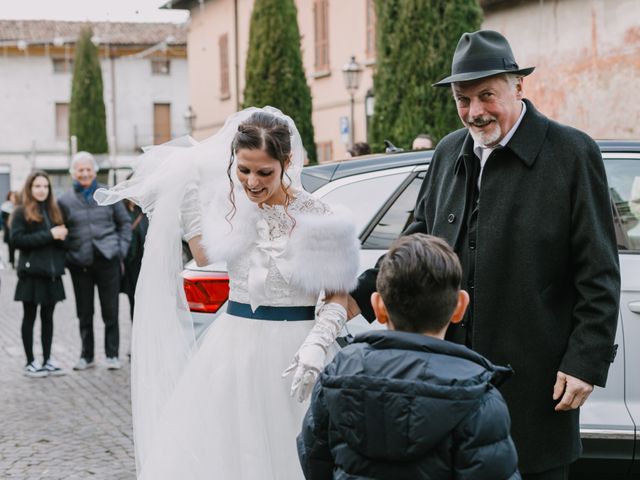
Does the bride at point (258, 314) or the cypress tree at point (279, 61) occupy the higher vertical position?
the cypress tree at point (279, 61)

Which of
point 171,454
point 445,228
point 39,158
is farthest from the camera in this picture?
point 39,158

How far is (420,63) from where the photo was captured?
48.0ft

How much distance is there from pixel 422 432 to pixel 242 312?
1.66 metres

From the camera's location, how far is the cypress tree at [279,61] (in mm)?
23703

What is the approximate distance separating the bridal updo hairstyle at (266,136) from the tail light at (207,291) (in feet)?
3.90

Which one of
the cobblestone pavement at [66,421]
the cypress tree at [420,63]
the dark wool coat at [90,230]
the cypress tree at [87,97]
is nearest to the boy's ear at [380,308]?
the cobblestone pavement at [66,421]

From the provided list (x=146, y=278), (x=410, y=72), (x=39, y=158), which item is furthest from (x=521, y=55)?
(x=39, y=158)

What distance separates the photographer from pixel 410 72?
14.7 meters

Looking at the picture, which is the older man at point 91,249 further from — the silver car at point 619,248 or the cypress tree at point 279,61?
the cypress tree at point 279,61

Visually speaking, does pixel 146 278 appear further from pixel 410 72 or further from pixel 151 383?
pixel 410 72

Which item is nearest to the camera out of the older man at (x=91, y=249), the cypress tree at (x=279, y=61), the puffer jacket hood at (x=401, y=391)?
the puffer jacket hood at (x=401, y=391)

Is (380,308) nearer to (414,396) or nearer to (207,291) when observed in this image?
(414,396)

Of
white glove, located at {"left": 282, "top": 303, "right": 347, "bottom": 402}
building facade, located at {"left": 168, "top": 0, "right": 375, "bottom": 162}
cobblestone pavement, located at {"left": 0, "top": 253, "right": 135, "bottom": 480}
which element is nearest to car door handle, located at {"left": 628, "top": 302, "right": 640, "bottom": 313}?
white glove, located at {"left": 282, "top": 303, "right": 347, "bottom": 402}

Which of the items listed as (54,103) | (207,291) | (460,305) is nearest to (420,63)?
(207,291)
